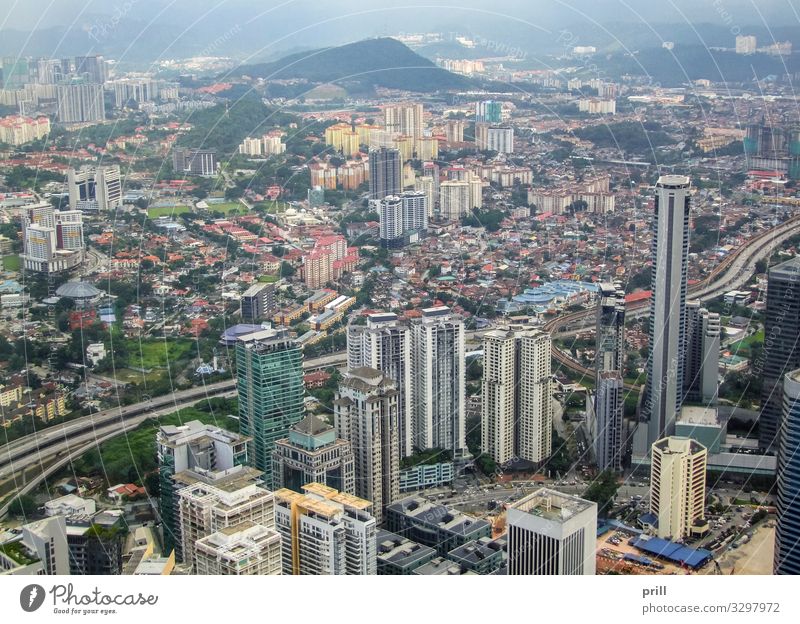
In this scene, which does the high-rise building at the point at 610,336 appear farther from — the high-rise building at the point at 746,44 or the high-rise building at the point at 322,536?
the high-rise building at the point at 322,536

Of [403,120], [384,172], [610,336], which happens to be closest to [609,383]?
[610,336]

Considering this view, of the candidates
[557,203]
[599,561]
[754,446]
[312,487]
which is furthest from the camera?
[557,203]

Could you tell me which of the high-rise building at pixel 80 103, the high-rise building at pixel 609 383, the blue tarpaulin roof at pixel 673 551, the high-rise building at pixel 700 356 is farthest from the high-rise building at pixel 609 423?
the high-rise building at pixel 80 103

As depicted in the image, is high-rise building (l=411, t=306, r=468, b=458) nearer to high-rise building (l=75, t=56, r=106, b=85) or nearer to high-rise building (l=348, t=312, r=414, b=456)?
Answer: high-rise building (l=348, t=312, r=414, b=456)

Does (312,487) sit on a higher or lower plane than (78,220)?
lower

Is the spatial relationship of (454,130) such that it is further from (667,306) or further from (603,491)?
(603,491)

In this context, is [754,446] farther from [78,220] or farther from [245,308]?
[78,220]

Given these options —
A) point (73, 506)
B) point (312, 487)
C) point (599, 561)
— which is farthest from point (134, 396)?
point (599, 561)

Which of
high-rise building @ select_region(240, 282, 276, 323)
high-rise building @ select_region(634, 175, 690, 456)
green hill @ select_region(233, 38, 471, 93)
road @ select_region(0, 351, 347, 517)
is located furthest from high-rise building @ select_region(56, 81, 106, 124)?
high-rise building @ select_region(634, 175, 690, 456)
